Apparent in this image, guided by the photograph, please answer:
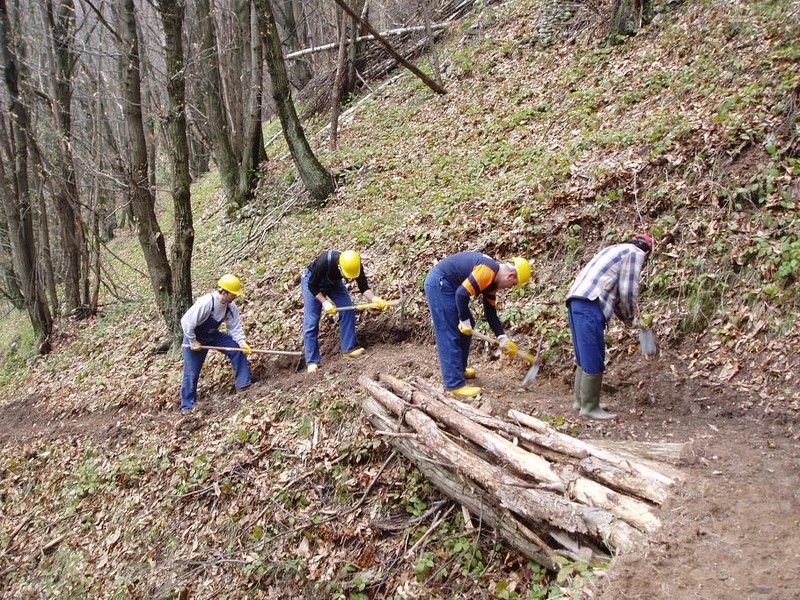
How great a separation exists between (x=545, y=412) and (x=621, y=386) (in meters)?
0.91

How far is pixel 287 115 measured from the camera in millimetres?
11500

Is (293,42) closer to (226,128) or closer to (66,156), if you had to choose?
(226,128)

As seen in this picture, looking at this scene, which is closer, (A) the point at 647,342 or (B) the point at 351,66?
(A) the point at 647,342

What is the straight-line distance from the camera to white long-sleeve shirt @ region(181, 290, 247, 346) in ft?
25.7

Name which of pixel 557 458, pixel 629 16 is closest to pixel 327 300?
pixel 557 458

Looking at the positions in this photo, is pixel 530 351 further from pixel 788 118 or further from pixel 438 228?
pixel 788 118

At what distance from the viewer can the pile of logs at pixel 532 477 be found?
339 cm

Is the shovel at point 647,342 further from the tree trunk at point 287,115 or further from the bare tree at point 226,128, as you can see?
the bare tree at point 226,128

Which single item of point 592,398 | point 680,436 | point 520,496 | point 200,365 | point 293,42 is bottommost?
point 680,436

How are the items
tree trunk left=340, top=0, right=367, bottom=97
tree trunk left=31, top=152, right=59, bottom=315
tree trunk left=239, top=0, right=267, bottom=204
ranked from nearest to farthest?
tree trunk left=239, top=0, right=267, bottom=204, tree trunk left=31, top=152, right=59, bottom=315, tree trunk left=340, top=0, right=367, bottom=97

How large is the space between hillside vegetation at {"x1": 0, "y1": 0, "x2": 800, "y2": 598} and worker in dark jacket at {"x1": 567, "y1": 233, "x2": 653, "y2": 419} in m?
0.42

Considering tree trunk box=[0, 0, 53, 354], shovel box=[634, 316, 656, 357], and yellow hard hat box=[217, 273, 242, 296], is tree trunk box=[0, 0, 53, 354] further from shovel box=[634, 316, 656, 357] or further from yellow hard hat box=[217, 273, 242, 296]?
shovel box=[634, 316, 656, 357]

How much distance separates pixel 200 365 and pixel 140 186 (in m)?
3.17

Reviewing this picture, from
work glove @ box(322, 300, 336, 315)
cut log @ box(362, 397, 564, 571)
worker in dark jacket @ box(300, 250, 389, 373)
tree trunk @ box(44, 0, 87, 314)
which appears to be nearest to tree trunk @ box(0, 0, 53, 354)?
tree trunk @ box(44, 0, 87, 314)
